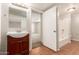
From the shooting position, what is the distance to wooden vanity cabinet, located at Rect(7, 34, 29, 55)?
143 cm

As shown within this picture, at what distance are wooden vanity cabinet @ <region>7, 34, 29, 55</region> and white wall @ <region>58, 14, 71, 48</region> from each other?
0.53 metres

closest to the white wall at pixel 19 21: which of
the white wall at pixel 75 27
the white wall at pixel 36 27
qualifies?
the white wall at pixel 36 27

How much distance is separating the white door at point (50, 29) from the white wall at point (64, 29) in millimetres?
93

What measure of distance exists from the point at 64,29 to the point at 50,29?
22cm

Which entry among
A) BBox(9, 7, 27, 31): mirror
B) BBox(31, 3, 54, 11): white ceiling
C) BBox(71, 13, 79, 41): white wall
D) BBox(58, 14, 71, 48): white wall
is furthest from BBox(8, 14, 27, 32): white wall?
BBox(71, 13, 79, 41): white wall

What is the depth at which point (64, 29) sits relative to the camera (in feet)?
5.05

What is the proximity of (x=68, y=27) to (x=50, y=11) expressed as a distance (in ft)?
1.25

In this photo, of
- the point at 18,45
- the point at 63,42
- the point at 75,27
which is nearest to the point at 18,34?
the point at 18,45

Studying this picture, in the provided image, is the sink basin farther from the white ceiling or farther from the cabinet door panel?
the white ceiling

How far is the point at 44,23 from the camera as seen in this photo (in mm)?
1562

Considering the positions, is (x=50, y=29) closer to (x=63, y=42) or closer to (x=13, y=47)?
(x=63, y=42)

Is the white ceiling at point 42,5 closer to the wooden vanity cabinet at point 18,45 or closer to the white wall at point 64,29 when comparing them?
the white wall at point 64,29
